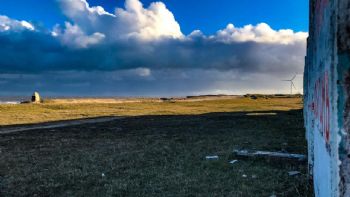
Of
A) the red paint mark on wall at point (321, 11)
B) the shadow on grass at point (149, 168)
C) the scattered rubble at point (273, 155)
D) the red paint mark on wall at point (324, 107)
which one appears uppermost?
the red paint mark on wall at point (321, 11)

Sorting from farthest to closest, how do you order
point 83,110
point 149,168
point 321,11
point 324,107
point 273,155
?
point 83,110 < point 273,155 < point 149,168 < point 321,11 < point 324,107

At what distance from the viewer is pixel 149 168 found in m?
13.6

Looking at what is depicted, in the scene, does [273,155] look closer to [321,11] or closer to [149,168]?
[149,168]

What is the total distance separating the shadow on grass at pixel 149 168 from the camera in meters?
10.7

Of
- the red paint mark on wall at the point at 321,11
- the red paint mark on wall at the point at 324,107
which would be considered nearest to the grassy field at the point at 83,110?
the red paint mark on wall at the point at 321,11

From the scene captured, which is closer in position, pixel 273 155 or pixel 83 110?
pixel 273 155

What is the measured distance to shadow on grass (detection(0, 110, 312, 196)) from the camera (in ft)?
35.2

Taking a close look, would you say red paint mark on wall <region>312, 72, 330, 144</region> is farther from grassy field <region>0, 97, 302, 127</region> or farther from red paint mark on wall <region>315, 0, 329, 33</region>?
grassy field <region>0, 97, 302, 127</region>

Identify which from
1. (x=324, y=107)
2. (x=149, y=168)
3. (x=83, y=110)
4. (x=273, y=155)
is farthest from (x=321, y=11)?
(x=83, y=110)

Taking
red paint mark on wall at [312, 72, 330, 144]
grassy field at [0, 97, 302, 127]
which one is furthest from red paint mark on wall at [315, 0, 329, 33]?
grassy field at [0, 97, 302, 127]

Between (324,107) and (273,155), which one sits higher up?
(324,107)

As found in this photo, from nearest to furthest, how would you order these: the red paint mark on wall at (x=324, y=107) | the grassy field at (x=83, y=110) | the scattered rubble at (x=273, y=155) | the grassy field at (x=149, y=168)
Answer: the red paint mark on wall at (x=324, y=107) < the grassy field at (x=149, y=168) < the scattered rubble at (x=273, y=155) < the grassy field at (x=83, y=110)

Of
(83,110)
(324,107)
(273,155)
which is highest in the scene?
(324,107)

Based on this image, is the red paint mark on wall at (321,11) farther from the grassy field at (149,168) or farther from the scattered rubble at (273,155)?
the scattered rubble at (273,155)
